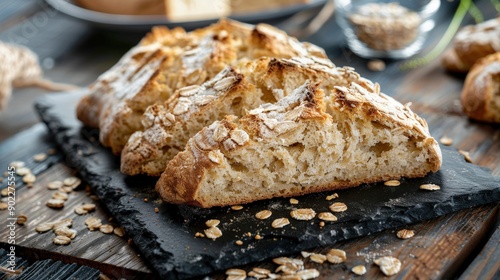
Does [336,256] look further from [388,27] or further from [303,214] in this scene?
[388,27]

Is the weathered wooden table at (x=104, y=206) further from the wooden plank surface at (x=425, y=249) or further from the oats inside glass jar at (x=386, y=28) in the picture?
the oats inside glass jar at (x=386, y=28)

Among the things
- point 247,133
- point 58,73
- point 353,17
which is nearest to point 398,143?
point 247,133

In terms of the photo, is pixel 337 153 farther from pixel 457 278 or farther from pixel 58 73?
pixel 58 73

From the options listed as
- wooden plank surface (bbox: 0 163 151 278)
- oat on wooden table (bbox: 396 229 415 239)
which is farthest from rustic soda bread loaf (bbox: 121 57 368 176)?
oat on wooden table (bbox: 396 229 415 239)

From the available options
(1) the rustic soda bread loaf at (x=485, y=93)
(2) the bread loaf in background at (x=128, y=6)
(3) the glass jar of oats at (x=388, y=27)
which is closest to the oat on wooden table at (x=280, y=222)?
(1) the rustic soda bread loaf at (x=485, y=93)

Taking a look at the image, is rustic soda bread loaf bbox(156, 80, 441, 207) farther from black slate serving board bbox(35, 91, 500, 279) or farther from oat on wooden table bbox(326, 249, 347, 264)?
oat on wooden table bbox(326, 249, 347, 264)

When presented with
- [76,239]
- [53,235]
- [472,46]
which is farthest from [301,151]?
[472,46]
